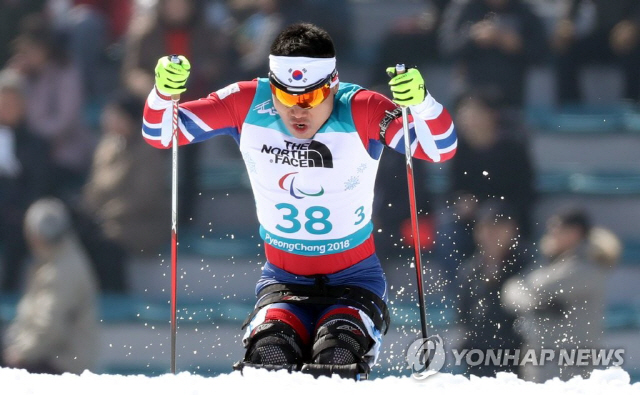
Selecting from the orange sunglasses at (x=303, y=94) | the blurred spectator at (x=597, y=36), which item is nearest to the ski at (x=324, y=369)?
the orange sunglasses at (x=303, y=94)

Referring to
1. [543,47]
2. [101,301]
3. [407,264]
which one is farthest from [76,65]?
[543,47]

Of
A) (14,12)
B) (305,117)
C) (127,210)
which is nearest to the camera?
(305,117)

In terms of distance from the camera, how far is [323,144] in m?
4.89

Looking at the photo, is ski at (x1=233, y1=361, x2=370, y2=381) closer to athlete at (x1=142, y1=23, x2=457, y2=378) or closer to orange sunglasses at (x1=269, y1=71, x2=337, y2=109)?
athlete at (x1=142, y1=23, x2=457, y2=378)

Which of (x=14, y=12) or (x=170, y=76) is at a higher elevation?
(x=14, y=12)

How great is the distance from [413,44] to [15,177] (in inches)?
122

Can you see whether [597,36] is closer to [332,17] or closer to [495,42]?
[495,42]

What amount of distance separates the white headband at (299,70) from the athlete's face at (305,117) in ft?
0.41

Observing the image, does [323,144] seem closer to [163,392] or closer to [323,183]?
[323,183]

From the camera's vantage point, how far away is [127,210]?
821 cm

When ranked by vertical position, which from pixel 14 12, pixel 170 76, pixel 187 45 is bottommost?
pixel 170 76

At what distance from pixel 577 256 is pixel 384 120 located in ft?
10.1

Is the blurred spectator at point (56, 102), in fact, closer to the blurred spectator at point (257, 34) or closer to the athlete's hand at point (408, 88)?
the blurred spectator at point (257, 34)

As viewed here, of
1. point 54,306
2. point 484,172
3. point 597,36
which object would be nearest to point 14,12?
point 54,306
